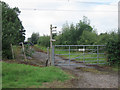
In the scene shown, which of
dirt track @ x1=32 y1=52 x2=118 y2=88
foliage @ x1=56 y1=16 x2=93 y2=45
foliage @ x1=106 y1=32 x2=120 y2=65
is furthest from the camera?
foliage @ x1=56 y1=16 x2=93 y2=45

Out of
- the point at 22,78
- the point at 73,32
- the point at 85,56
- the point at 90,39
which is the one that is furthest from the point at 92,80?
the point at 73,32

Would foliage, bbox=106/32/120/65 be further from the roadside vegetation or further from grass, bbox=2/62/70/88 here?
grass, bbox=2/62/70/88

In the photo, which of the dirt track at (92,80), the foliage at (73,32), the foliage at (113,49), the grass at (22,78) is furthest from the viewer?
the foliage at (73,32)

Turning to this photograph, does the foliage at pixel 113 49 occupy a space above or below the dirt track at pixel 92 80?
above

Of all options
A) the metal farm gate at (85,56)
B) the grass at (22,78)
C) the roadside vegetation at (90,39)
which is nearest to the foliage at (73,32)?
the roadside vegetation at (90,39)

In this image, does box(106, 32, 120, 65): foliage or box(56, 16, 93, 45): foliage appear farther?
box(56, 16, 93, 45): foliage

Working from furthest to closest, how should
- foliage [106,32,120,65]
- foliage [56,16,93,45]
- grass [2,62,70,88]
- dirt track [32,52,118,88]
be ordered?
foliage [56,16,93,45], foliage [106,32,120,65], dirt track [32,52,118,88], grass [2,62,70,88]

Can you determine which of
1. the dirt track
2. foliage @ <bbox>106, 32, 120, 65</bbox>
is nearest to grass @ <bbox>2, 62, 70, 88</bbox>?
the dirt track

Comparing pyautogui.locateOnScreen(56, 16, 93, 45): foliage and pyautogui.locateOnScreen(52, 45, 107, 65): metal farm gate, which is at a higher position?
pyautogui.locateOnScreen(56, 16, 93, 45): foliage

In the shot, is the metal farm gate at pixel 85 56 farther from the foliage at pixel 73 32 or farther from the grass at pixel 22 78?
the foliage at pixel 73 32

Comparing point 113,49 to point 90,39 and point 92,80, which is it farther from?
point 90,39

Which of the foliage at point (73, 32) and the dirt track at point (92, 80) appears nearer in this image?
the dirt track at point (92, 80)

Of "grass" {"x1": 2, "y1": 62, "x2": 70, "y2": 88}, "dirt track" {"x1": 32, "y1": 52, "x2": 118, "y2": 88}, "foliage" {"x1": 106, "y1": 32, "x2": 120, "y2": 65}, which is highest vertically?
"foliage" {"x1": 106, "y1": 32, "x2": 120, "y2": 65}

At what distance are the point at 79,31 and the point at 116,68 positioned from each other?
17.1 m
